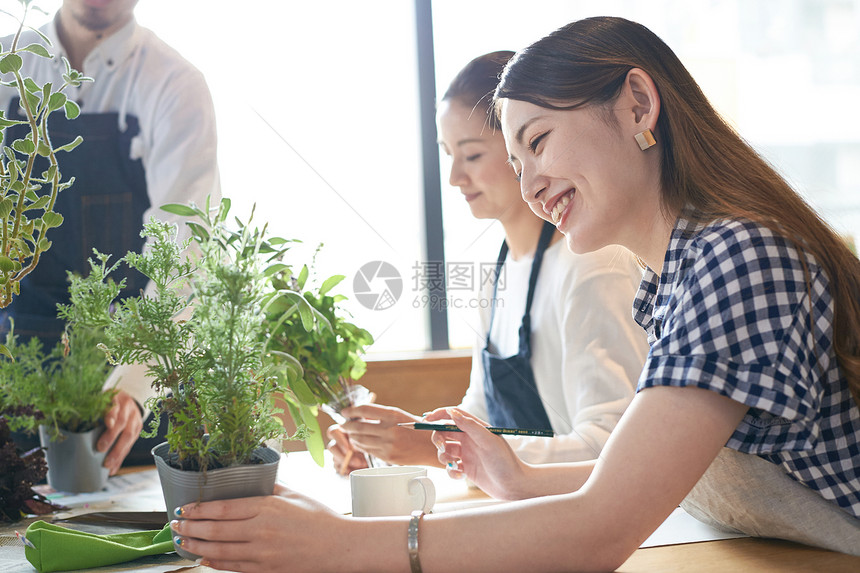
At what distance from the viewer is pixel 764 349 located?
64 centimetres

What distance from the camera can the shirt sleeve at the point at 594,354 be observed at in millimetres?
1127

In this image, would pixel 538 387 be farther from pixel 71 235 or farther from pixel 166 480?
pixel 71 235

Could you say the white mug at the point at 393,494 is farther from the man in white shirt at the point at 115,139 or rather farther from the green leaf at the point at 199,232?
the man in white shirt at the point at 115,139

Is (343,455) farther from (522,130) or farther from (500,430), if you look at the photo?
(522,130)

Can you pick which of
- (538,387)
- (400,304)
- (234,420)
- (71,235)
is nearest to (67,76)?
(234,420)

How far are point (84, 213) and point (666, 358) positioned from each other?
4.07 feet

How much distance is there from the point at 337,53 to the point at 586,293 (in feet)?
5.41

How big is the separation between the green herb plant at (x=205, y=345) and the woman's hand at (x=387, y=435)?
352 mm

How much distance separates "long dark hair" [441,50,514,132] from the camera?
143 centimetres

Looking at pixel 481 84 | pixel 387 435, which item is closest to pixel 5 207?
pixel 387 435

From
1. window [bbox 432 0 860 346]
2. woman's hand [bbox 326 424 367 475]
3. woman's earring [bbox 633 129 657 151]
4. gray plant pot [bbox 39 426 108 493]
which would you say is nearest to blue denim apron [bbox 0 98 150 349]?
gray plant pot [bbox 39 426 108 493]

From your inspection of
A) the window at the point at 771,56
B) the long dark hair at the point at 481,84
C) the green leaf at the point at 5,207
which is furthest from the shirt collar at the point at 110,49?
the window at the point at 771,56

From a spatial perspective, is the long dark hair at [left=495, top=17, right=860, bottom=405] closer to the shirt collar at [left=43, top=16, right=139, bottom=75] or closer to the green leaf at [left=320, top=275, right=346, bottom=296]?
the green leaf at [left=320, top=275, right=346, bottom=296]

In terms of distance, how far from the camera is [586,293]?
1.21 metres
